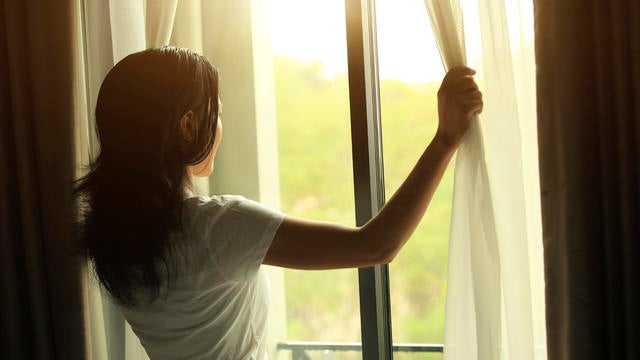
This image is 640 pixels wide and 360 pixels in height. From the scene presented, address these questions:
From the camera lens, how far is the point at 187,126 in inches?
46.1

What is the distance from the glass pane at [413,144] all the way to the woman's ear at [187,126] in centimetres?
69

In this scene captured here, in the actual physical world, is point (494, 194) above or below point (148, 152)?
below

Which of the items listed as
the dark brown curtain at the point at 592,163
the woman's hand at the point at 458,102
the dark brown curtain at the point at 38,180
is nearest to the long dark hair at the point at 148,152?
the woman's hand at the point at 458,102

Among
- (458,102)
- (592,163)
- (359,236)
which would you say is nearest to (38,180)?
(359,236)

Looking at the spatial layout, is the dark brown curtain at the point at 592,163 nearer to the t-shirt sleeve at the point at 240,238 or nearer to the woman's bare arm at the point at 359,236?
the woman's bare arm at the point at 359,236

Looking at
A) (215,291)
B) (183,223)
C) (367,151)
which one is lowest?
(215,291)

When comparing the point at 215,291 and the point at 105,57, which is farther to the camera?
the point at 105,57

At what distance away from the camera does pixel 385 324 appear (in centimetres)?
175

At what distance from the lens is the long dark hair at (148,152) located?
3.76 feet

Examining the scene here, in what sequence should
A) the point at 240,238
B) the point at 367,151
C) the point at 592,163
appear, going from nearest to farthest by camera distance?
the point at 240,238
the point at 592,163
the point at 367,151

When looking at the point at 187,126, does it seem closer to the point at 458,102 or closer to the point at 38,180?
the point at 458,102

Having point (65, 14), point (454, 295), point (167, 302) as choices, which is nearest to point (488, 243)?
point (454, 295)

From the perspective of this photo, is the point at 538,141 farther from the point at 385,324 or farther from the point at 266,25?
the point at 266,25

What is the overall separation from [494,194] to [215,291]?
630 millimetres
